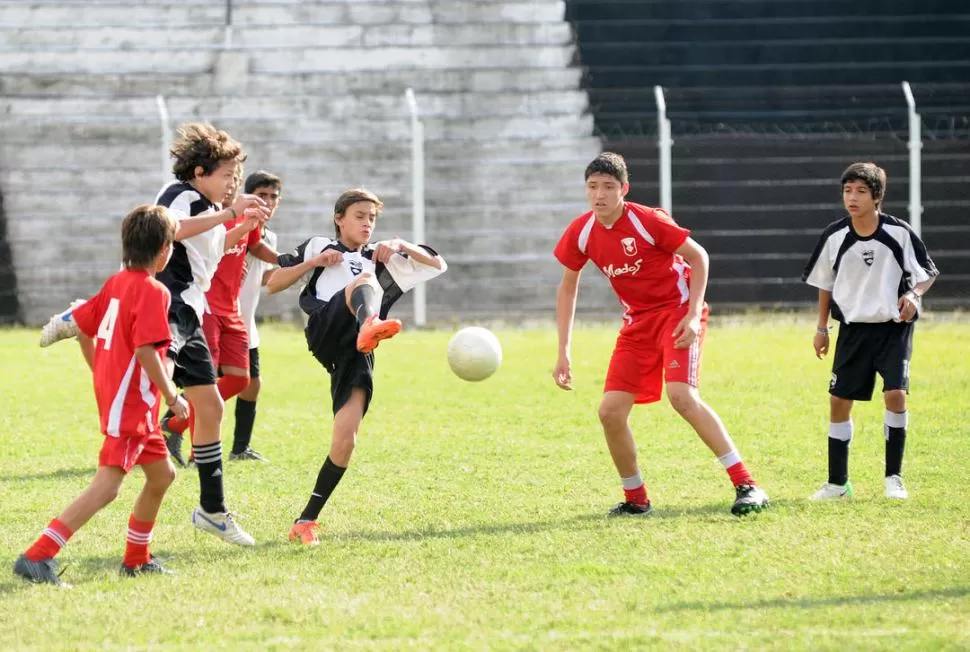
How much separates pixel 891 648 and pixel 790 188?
1459cm

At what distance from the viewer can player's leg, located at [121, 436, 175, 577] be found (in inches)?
216

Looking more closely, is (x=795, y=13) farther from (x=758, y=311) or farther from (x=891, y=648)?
(x=891, y=648)

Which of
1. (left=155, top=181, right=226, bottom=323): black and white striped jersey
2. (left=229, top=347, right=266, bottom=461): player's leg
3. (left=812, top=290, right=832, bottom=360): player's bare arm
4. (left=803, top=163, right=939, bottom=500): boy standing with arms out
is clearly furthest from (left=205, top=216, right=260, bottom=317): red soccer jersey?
(left=803, top=163, right=939, bottom=500): boy standing with arms out

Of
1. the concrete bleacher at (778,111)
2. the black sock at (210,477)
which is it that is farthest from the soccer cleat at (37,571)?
the concrete bleacher at (778,111)

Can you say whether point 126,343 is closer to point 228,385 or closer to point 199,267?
point 199,267

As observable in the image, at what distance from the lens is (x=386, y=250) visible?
6.52m

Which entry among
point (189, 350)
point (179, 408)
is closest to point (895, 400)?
point (189, 350)

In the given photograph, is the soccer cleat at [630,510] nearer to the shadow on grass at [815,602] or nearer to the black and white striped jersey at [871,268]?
the black and white striped jersey at [871,268]

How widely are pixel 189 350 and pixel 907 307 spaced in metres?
3.68

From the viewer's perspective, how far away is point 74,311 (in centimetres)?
548

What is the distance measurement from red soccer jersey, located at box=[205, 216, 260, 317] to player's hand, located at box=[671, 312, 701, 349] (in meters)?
2.86

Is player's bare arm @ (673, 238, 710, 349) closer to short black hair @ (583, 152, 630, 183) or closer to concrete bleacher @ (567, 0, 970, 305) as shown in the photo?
short black hair @ (583, 152, 630, 183)

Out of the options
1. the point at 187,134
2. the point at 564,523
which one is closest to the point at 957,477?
the point at 564,523

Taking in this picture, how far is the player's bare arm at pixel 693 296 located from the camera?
259 inches
